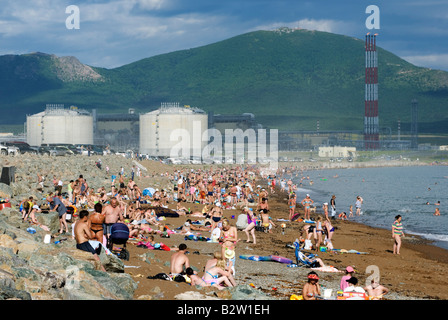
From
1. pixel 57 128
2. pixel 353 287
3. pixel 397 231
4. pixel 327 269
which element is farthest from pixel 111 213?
pixel 57 128

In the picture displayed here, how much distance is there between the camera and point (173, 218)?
27.1 metres

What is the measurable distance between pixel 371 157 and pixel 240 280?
14446cm

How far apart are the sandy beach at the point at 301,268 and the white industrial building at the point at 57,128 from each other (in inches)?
3533

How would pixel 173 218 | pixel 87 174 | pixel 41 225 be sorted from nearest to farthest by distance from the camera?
pixel 41 225
pixel 173 218
pixel 87 174

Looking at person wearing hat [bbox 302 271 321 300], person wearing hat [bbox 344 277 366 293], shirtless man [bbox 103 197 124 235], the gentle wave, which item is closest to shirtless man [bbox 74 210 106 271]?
shirtless man [bbox 103 197 124 235]

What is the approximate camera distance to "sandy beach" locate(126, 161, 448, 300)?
13459 millimetres

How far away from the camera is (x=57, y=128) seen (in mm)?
111625

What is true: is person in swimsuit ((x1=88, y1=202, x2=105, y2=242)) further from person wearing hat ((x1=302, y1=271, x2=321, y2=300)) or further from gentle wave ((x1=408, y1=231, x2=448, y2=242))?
gentle wave ((x1=408, y1=231, x2=448, y2=242))

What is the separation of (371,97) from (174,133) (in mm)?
85595

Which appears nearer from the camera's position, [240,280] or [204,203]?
[240,280]

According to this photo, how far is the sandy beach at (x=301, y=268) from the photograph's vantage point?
1346 cm

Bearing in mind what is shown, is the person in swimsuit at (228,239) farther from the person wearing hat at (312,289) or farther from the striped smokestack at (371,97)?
the striped smokestack at (371,97)
